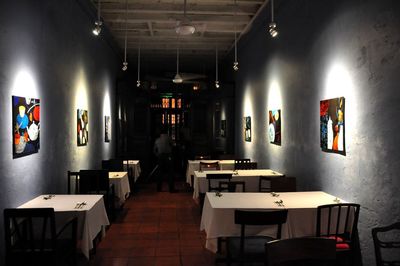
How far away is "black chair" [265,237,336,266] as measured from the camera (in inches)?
81.3

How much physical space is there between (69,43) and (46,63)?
1135mm

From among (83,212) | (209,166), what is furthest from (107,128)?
(83,212)

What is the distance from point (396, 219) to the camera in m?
3.20

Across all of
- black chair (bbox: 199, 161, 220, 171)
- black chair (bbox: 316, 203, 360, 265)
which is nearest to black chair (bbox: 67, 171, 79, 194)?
black chair (bbox: 199, 161, 220, 171)

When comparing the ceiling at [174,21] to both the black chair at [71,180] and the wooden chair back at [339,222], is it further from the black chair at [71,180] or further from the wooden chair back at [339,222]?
the wooden chair back at [339,222]

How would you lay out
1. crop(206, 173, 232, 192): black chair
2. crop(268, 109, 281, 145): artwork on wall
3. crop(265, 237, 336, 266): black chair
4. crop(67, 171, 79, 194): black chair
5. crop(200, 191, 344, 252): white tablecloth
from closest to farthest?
1. crop(265, 237, 336, 266): black chair
2. crop(200, 191, 344, 252): white tablecloth
3. crop(67, 171, 79, 194): black chair
4. crop(206, 173, 232, 192): black chair
5. crop(268, 109, 281, 145): artwork on wall

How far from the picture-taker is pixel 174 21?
7848 millimetres

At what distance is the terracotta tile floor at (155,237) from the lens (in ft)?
14.4

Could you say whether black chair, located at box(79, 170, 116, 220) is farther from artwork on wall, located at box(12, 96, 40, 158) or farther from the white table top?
the white table top

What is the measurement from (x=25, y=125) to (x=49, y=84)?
105 centimetres

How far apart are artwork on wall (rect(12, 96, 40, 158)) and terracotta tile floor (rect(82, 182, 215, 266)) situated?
1.58m

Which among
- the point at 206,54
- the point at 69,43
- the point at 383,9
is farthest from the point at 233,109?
the point at 383,9

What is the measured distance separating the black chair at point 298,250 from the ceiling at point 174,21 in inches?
204

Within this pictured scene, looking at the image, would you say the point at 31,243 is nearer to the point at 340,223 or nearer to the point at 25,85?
the point at 25,85
